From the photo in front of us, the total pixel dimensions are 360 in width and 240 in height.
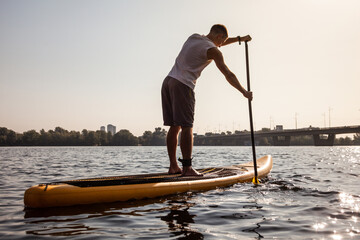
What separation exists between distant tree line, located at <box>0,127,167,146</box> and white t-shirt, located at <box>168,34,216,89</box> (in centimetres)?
10686

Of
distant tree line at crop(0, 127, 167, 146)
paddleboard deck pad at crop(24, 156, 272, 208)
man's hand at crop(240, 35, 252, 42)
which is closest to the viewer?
paddleboard deck pad at crop(24, 156, 272, 208)

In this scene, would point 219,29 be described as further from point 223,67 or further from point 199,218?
point 199,218

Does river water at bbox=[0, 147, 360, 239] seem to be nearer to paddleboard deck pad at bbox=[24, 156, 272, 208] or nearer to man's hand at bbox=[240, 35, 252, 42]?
paddleboard deck pad at bbox=[24, 156, 272, 208]

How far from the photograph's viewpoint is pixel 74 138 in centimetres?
10919

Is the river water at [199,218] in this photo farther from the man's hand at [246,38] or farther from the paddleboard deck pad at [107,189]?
the man's hand at [246,38]

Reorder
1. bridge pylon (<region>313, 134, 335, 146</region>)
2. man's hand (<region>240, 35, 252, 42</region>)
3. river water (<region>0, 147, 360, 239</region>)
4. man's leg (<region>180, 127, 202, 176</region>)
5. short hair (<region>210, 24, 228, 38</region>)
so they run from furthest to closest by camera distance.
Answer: bridge pylon (<region>313, 134, 335, 146</region>) < man's hand (<region>240, 35, 252, 42</region>) < short hair (<region>210, 24, 228, 38</region>) < man's leg (<region>180, 127, 202, 176</region>) < river water (<region>0, 147, 360, 239</region>)

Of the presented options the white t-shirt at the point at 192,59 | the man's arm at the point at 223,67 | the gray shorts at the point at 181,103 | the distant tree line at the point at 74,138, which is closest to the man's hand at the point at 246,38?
the white t-shirt at the point at 192,59

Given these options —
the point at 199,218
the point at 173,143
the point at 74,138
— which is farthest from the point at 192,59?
the point at 74,138

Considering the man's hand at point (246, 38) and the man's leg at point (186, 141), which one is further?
the man's hand at point (246, 38)

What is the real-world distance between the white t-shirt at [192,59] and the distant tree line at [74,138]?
10686 cm

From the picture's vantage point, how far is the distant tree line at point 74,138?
10294 cm

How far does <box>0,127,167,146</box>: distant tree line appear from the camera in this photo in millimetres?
102938

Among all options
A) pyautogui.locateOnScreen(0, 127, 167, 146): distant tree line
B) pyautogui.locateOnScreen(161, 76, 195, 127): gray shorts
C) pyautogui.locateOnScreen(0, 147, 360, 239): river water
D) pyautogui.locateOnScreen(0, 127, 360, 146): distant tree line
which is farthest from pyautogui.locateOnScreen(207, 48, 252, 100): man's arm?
pyautogui.locateOnScreen(0, 127, 167, 146): distant tree line

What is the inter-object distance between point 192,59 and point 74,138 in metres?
110
